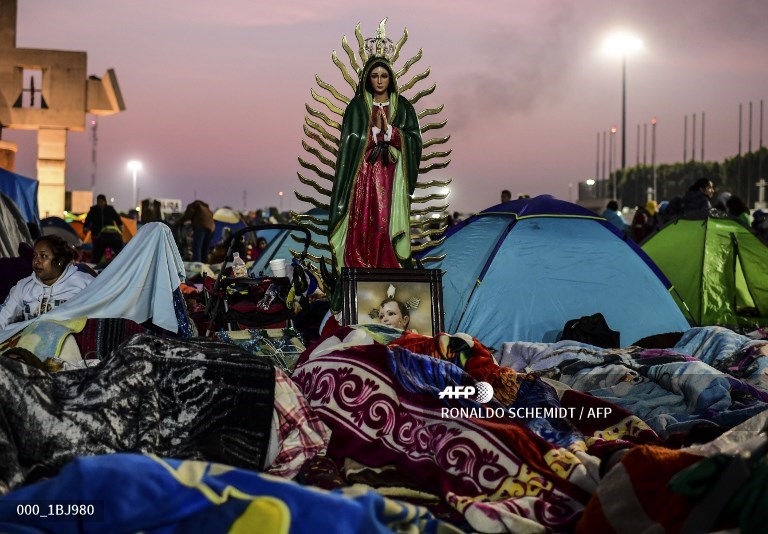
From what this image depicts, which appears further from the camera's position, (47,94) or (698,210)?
(47,94)

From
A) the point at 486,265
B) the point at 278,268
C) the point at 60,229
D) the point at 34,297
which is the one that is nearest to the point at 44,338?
the point at 34,297

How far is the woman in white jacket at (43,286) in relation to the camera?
6.37 metres

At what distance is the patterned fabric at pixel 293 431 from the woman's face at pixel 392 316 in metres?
3.02

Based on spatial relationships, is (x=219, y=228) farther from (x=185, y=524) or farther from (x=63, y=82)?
(x=185, y=524)

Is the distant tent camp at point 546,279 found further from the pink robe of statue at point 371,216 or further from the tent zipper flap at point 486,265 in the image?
the pink robe of statue at point 371,216

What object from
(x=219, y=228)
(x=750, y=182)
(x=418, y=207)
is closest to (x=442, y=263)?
(x=418, y=207)

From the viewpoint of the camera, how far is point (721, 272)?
396 inches

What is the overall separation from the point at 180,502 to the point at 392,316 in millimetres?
4427

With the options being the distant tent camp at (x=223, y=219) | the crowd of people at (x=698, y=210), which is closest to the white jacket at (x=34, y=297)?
the crowd of people at (x=698, y=210)

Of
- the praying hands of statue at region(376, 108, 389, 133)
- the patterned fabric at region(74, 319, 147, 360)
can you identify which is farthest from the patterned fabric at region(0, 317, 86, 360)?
the praying hands of statue at region(376, 108, 389, 133)

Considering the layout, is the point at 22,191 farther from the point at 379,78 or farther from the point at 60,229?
the point at 379,78

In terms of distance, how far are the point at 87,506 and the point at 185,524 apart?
0.32 metres

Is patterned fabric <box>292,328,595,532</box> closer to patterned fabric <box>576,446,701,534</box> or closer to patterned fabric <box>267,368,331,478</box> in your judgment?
patterned fabric <box>267,368,331,478</box>

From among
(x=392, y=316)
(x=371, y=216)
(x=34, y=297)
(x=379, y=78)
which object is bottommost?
(x=392, y=316)
